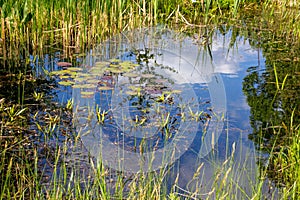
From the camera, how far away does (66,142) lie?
2387 mm

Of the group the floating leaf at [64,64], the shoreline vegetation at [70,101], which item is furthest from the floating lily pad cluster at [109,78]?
the shoreline vegetation at [70,101]

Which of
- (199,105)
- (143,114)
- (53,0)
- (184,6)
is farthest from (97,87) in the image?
(184,6)

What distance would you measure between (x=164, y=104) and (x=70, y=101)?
619 mm

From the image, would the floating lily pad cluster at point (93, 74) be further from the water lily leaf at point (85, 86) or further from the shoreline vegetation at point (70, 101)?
the shoreline vegetation at point (70, 101)

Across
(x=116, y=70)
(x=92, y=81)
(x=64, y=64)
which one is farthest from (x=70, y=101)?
(x=64, y=64)

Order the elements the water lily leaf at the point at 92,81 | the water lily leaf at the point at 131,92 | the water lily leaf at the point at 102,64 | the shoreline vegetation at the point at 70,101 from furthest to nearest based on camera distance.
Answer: the water lily leaf at the point at 102,64
the water lily leaf at the point at 92,81
the water lily leaf at the point at 131,92
the shoreline vegetation at the point at 70,101

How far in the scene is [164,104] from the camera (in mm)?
2986

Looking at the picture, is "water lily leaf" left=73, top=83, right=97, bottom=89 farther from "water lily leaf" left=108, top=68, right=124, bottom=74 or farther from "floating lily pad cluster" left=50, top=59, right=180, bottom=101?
"water lily leaf" left=108, top=68, right=124, bottom=74

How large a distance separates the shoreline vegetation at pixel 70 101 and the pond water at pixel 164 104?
77 mm

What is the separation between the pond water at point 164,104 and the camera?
225cm

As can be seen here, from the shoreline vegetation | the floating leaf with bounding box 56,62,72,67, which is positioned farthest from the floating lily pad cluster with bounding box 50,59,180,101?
the shoreline vegetation

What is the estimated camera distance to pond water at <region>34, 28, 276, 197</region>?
225cm

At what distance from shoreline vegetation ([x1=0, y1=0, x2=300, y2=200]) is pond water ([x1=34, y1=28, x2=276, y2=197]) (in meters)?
0.08

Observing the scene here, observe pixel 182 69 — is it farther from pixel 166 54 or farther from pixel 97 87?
pixel 97 87
